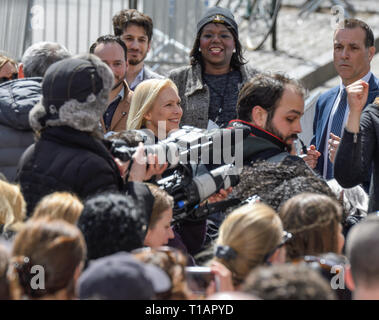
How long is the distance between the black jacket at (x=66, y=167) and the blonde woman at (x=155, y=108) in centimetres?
109

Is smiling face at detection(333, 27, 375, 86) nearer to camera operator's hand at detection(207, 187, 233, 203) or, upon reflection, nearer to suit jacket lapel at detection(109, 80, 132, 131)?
suit jacket lapel at detection(109, 80, 132, 131)

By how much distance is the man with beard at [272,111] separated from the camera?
12.5 feet

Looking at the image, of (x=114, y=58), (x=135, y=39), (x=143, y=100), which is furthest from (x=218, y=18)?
(x=143, y=100)

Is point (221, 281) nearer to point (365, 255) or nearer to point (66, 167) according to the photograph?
point (365, 255)

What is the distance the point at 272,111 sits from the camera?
12.8 feet

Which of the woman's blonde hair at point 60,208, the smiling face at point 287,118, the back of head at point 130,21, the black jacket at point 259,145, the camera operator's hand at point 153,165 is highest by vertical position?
the back of head at point 130,21

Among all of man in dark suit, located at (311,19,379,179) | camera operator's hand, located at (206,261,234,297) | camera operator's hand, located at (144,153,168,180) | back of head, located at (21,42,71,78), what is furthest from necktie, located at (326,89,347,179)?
camera operator's hand, located at (206,261,234,297)

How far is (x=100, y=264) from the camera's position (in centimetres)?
235

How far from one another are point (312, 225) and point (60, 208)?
103 centimetres

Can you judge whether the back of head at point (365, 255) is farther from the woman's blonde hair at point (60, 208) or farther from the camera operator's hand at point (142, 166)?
the camera operator's hand at point (142, 166)

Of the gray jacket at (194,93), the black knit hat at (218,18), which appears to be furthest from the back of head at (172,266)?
the black knit hat at (218,18)

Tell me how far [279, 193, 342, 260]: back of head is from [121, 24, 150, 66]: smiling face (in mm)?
2623

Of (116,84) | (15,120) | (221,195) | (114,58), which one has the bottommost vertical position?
(221,195)

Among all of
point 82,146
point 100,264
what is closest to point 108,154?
point 82,146
